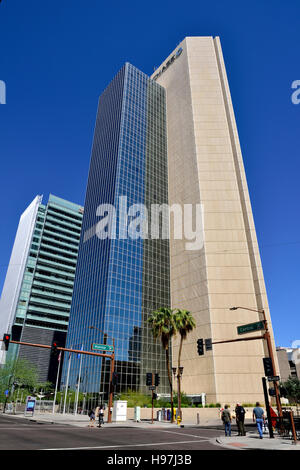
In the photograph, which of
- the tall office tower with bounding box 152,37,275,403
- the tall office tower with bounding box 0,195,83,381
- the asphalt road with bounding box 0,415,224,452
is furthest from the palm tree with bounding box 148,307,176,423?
the tall office tower with bounding box 0,195,83,381

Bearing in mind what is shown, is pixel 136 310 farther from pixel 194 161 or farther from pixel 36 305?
pixel 36 305

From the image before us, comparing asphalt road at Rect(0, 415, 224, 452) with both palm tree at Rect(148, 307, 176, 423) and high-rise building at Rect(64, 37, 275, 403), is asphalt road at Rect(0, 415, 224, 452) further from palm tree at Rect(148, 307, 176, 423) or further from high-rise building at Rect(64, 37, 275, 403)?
high-rise building at Rect(64, 37, 275, 403)

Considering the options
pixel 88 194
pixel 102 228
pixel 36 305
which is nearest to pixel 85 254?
pixel 102 228

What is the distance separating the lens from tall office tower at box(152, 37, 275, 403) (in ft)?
175

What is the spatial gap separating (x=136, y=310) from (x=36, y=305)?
61.1 m

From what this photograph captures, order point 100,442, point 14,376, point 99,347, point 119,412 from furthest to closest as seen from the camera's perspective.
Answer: point 14,376 → point 119,412 → point 99,347 → point 100,442

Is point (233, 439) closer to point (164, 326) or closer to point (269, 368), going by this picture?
point (269, 368)

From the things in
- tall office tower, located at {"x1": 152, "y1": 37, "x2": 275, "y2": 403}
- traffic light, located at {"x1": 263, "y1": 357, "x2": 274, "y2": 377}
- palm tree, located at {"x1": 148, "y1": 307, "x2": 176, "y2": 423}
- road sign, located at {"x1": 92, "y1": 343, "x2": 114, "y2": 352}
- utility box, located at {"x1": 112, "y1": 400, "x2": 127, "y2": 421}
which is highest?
tall office tower, located at {"x1": 152, "y1": 37, "x2": 275, "y2": 403}

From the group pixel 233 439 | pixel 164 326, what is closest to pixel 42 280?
pixel 164 326

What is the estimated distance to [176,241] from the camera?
7281 cm

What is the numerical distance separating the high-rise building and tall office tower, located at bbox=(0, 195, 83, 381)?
41.7m

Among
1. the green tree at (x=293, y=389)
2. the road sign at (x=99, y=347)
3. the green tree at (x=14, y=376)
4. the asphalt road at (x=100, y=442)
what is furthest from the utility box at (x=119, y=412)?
the green tree at (x=293, y=389)

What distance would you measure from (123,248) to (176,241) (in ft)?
40.9

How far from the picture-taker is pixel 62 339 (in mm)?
114812
